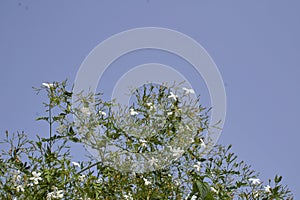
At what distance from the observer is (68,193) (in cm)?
174

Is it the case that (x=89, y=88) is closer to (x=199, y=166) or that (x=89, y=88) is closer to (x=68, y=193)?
(x=68, y=193)

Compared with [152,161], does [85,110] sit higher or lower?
higher

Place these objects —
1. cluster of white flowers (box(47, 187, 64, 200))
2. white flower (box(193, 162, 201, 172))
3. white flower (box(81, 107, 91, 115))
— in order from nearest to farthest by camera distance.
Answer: cluster of white flowers (box(47, 187, 64, 200)) → white flower (box(81, 107, 91, 115)) → white flower (box(193, 162, 201, 172))

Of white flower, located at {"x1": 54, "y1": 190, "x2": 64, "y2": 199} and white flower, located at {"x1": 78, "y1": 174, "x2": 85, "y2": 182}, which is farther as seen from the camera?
white flower, located at {"x1": 78, "y1": 174, "x2": 85, "y2": 182}

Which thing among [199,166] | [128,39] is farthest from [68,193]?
[128,39]

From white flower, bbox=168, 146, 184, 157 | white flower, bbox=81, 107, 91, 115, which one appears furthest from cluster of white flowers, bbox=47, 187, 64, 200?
white flower, bbox=168, 146, 184, 157

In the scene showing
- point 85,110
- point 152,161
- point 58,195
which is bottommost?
point 58,195

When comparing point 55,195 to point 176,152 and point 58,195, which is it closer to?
point 58,195

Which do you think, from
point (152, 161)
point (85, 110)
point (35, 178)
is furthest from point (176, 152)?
point (35, 178)

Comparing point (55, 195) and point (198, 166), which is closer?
point (55, 195)

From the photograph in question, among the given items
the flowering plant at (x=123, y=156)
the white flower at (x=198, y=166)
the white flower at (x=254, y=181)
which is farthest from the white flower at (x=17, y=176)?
the white flower at (x=254, y=181)

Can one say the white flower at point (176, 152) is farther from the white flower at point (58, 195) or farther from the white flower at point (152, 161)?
the white flower at point (58, 195)

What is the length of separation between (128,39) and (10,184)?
0.69 meters

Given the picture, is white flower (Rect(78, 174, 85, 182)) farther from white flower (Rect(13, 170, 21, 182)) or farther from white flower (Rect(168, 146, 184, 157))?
white flower (Rect(168, 146, 184, 157))
